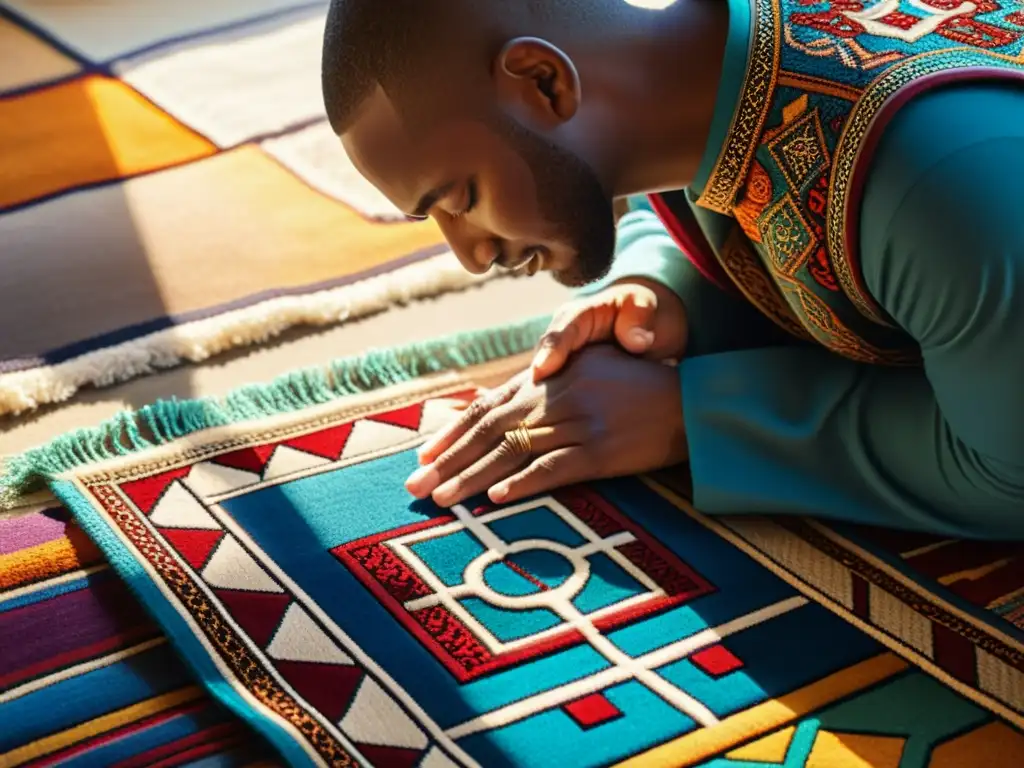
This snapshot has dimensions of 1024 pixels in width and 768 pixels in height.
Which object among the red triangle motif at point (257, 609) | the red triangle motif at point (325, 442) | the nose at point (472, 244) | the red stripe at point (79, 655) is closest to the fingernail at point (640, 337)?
the nose at point (472, 244)

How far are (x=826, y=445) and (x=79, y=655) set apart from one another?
2.22 feet

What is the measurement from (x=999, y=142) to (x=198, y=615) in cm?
Answer: 73

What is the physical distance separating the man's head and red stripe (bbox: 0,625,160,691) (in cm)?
42

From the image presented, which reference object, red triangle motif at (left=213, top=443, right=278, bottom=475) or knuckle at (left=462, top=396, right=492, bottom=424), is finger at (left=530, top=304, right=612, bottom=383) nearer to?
knuckle at (left=462, top=396, right=492, bottom=424)

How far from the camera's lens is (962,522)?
3.90ft

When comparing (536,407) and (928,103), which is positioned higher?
(928,103)

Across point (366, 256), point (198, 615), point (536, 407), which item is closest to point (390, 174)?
point (536, 407)

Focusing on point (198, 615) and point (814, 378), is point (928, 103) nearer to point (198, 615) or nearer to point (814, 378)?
point (814, 378)

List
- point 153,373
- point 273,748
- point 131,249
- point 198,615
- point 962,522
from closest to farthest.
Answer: point 273,748 → point 198,615 → point 962,522 → point 153,373 → point 131,249

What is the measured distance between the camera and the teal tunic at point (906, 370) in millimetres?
992

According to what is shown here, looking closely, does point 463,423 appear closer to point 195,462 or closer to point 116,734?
point 195,462

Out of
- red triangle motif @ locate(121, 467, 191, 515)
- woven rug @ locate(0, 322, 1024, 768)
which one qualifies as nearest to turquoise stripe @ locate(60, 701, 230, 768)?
woven rug @ locate(0, 322, 1024, 768)

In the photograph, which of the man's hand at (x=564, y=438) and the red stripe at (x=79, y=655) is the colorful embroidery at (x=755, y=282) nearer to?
the man's hand at (x=564, y=438)

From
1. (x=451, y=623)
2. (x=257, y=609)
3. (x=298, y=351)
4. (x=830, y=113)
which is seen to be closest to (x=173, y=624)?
(x=257, y=609)
